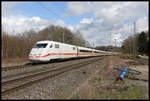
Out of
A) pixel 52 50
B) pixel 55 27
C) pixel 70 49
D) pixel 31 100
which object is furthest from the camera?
pixel 55 27

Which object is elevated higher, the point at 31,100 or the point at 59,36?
the point at 59,36

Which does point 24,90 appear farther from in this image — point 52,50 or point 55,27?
point 55,27

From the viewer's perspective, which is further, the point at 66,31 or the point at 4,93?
the point at 66,31

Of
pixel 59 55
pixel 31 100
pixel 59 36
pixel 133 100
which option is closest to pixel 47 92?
pixel 31 100

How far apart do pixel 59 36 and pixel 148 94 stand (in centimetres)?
5518

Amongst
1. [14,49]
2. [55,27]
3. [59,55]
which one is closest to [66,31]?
[55,27]

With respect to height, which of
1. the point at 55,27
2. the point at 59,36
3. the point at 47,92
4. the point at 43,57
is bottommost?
the point at 47,92

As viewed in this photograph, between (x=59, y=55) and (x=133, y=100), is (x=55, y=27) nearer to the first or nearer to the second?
(x=59, y=55)

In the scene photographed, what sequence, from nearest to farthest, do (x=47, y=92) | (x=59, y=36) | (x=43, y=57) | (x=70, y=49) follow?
(x=47, y=92), (x=43, y=57), (x=70, y=49), (x=59, y=36)

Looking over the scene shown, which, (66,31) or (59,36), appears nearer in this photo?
(59,36)

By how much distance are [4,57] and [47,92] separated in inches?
713

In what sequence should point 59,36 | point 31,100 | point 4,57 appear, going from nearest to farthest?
point 31,100, point 4,57, point 59,36

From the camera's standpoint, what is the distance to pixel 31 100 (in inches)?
192

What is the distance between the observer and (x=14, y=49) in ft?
75.9
